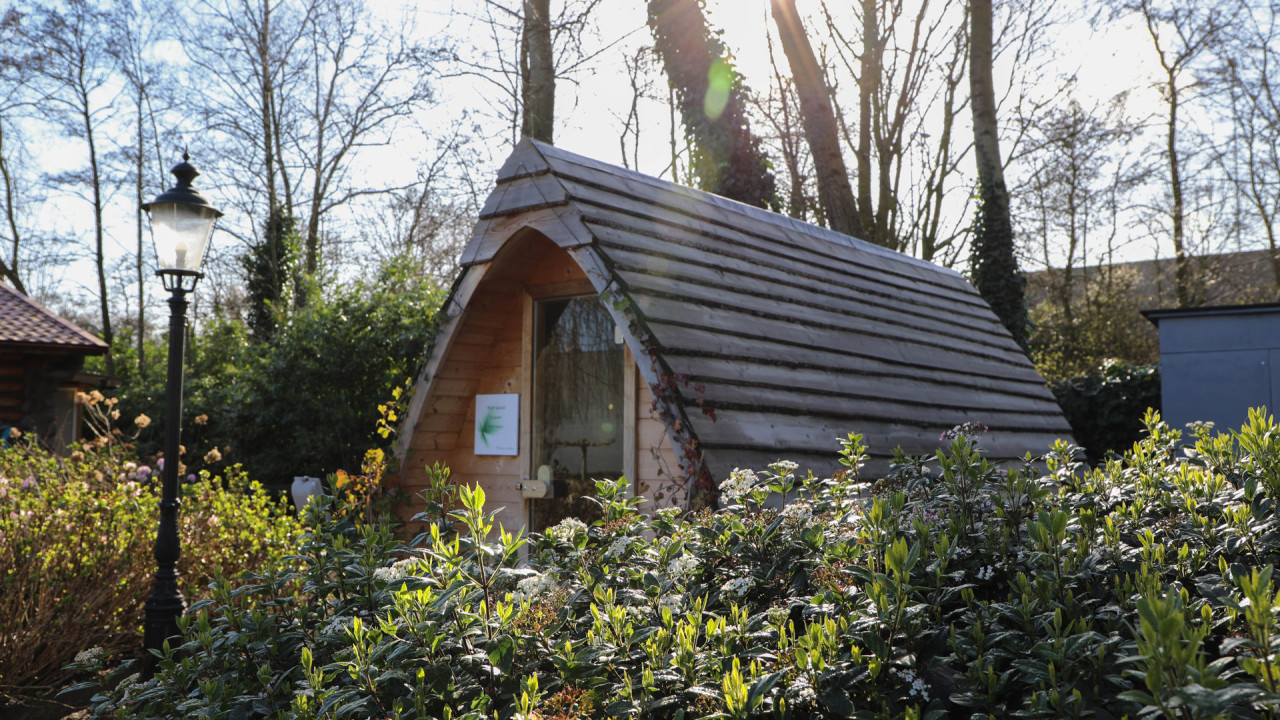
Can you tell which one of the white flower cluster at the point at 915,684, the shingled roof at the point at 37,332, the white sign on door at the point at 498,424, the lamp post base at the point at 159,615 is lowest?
the lamp post base at the point at 159,615

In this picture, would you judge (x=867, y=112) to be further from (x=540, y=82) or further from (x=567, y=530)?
(x=567, y=530)

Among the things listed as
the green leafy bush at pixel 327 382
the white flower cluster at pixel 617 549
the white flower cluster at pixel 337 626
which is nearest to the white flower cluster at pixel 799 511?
the white flower cluster at pixel 617 549

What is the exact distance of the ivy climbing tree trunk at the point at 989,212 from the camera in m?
14.2

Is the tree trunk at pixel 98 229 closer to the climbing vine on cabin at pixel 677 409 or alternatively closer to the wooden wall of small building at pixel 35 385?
the wooden wall of small building at pixel 35 385

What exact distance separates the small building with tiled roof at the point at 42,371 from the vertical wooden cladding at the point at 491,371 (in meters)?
13.5

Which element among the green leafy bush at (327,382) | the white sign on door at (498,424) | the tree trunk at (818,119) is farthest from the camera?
the tree trunk at (818,119)

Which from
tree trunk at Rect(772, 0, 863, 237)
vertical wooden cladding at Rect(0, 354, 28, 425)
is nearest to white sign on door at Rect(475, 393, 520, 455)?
tree trunk at Rect(772, 0, 863, 237)

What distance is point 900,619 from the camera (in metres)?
1.80

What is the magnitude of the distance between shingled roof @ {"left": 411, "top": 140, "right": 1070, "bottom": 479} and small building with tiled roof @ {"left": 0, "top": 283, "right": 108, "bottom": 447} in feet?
47.6

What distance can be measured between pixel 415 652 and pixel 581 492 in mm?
3864

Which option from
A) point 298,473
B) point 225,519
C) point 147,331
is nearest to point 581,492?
point 225,519

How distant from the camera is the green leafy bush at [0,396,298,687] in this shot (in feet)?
15.4

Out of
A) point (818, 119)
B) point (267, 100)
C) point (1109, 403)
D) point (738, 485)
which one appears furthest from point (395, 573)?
point (267, 100)

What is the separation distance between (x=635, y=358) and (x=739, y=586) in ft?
8.61
